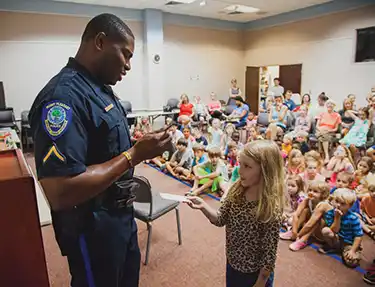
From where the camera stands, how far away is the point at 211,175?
4.08 metres

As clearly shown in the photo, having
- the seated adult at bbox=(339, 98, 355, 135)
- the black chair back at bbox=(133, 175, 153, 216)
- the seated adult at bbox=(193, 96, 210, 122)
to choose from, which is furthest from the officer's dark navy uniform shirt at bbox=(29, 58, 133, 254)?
the seated adult at bbox=(193, 96, 210, 122)

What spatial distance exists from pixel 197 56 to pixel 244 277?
905 cm

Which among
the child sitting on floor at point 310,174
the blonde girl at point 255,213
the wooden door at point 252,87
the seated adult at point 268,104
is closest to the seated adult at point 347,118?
the seated adult at point 268,104

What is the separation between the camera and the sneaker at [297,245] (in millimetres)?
2690

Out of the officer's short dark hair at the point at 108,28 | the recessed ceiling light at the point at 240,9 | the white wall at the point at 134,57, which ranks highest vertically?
the recessed ceiling light at the point at 240,9

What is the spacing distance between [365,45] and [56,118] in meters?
8.20

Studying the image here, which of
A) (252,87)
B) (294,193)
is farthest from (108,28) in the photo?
(252,87)

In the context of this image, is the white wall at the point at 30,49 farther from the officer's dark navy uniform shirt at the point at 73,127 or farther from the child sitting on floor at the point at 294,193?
the officer's dark navy uniform shirt at the point at 73,127

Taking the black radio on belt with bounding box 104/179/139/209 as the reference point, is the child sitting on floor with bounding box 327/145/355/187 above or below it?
below

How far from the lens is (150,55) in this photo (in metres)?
8.65

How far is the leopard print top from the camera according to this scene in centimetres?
143

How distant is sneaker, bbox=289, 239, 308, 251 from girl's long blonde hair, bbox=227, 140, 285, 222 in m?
1.40

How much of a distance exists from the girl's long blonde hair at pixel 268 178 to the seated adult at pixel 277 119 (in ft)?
14.5

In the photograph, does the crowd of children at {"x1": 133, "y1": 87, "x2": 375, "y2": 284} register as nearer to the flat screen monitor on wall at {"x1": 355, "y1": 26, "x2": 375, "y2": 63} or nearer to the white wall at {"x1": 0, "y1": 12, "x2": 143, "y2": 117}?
the flat screen monitor on wall at {"x1": 355, "y1": 26, "x2": 375, "y2": 63}
